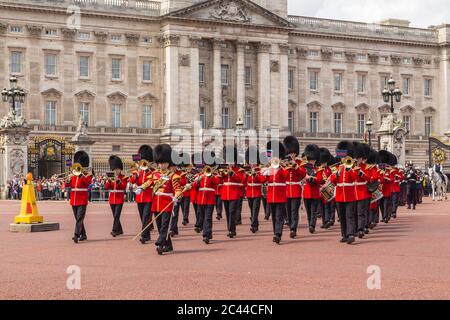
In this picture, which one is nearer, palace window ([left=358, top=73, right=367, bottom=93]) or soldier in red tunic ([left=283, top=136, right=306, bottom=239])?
soldier in red tunic ([left=283, top=136, right=306, bottom=239])

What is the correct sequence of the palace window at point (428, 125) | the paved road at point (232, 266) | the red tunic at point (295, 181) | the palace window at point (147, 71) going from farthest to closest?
the palace window at point (428, 125) → the palace window at point (147, 71) → the red tunic at point (295, 181) → the paved road at point (232, 266)

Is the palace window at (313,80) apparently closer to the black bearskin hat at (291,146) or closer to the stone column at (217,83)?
the stone column at (217,83)

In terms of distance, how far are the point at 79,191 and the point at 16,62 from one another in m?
39.0

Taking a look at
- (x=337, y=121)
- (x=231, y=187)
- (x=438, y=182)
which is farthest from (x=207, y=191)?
(x=337, y=121)

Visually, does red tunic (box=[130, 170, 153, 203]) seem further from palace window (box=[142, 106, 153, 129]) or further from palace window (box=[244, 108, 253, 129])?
palace window (box=[244, 108, 253, 129])

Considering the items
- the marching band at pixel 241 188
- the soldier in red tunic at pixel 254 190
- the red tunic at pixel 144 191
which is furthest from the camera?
the soldier in red tunic at pixel 254 190

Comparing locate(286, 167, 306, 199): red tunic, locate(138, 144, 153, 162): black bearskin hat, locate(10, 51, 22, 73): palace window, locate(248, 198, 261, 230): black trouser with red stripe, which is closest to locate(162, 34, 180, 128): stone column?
locate(10, 51, 22, 73): palace window

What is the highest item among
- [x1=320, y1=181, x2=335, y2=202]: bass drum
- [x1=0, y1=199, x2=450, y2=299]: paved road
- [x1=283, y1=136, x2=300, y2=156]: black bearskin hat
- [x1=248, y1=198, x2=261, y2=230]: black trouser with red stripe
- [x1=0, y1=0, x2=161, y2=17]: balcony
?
[x1=0, y1=0, x2=161, y2=17]: balcony

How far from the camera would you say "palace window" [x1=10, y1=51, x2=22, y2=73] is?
54.8 meters

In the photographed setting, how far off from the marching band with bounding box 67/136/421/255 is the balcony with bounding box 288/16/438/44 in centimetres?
4552

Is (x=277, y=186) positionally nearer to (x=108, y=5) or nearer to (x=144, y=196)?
(x=144, y=196)

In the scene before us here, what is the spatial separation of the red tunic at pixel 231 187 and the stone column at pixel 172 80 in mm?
38972

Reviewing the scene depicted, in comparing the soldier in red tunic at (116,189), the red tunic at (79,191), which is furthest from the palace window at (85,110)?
the red tunic at (79,191)

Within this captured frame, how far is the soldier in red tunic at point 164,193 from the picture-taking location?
600 inches
